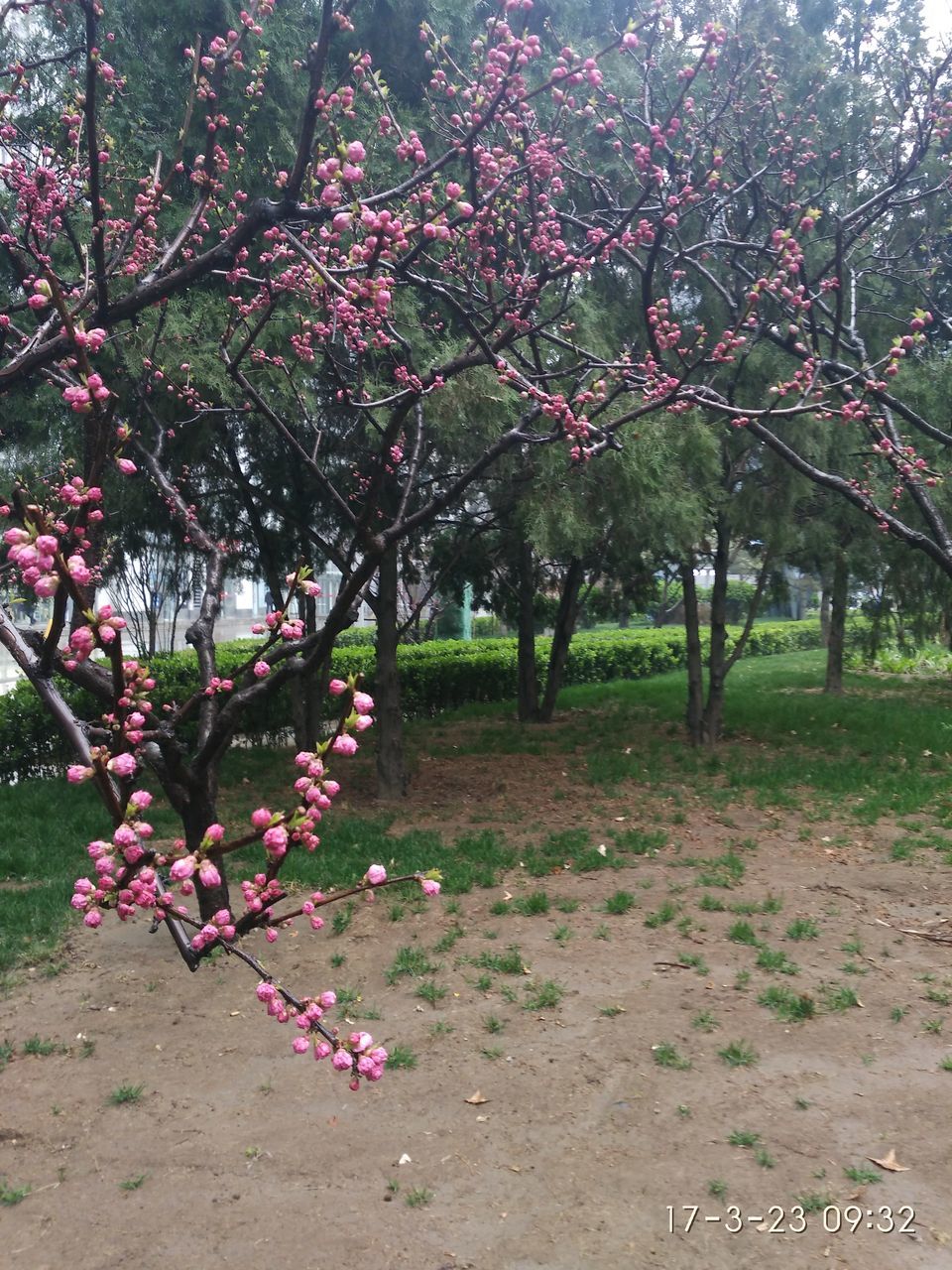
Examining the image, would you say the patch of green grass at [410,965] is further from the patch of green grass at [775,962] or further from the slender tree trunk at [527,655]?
the slender tree trunk at [527,655]

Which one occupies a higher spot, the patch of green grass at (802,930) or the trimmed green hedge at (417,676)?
the trimmed green hedge at (417,676)

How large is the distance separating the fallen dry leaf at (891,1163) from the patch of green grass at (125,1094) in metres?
2.39

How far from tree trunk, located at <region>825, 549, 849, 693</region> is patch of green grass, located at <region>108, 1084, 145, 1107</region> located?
676 centimetres

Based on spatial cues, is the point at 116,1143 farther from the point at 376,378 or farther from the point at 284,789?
the point at 284,789

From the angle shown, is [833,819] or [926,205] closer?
[833,819]

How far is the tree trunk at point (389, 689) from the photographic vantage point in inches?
281

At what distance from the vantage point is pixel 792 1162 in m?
2.90

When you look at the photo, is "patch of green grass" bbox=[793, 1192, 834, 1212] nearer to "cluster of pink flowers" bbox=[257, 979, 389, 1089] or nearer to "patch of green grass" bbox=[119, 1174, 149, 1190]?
"cluster of pink flowers" bbox=[257, 979, 389, 1089]

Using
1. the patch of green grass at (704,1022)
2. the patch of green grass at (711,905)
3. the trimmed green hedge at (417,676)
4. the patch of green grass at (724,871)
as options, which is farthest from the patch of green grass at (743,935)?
the trimmed green hedge at (417,676)

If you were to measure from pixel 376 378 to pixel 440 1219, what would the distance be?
432 cm

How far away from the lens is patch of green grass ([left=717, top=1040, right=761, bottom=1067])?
11.4 feet

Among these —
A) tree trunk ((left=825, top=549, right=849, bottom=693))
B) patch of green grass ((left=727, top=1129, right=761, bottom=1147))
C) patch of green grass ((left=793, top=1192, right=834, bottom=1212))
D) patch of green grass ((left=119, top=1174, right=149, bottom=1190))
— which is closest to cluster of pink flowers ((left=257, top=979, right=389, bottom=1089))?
patch of green grass ((left=119, top=1174, right=149, bottom=1190))

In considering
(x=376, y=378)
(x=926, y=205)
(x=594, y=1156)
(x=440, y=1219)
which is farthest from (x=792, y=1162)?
(x=926, y=205)

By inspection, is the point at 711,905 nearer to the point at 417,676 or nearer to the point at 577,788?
the point at 577,788
